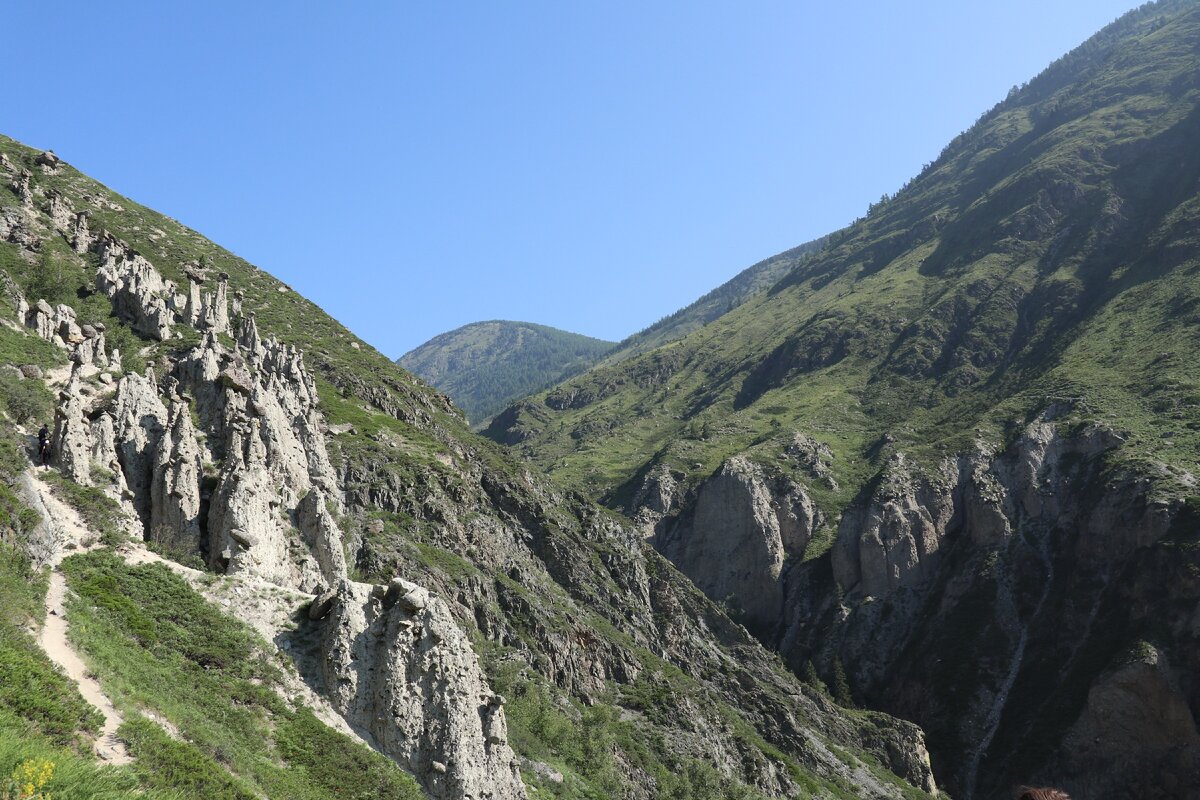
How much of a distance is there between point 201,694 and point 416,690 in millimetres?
8275

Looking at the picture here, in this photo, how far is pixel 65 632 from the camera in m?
25.7

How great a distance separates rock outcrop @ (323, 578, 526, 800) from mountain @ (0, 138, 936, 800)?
9 cm

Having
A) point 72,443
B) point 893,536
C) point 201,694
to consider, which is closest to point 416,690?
point 201,694

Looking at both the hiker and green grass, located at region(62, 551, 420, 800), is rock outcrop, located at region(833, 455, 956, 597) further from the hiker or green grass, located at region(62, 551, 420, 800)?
the hiker

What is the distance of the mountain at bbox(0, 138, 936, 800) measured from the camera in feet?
84.9

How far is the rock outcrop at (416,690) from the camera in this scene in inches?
1273

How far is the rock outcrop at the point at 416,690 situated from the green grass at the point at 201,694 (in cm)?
173

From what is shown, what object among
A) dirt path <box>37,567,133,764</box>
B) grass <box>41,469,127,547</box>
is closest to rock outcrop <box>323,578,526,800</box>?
dirt path <box>37,567,133,764</box>

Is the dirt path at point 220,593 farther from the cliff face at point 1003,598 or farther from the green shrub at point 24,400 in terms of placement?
the cliff face at point 1003,598

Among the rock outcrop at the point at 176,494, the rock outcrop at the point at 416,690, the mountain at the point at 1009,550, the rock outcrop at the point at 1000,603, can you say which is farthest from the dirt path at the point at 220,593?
the rock outcrop at the point at 1000,603

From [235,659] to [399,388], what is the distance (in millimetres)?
101445

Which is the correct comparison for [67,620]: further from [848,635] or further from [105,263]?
[848,635]

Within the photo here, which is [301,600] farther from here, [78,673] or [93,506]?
[78,673]

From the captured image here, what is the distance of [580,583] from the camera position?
10731 centimetres
